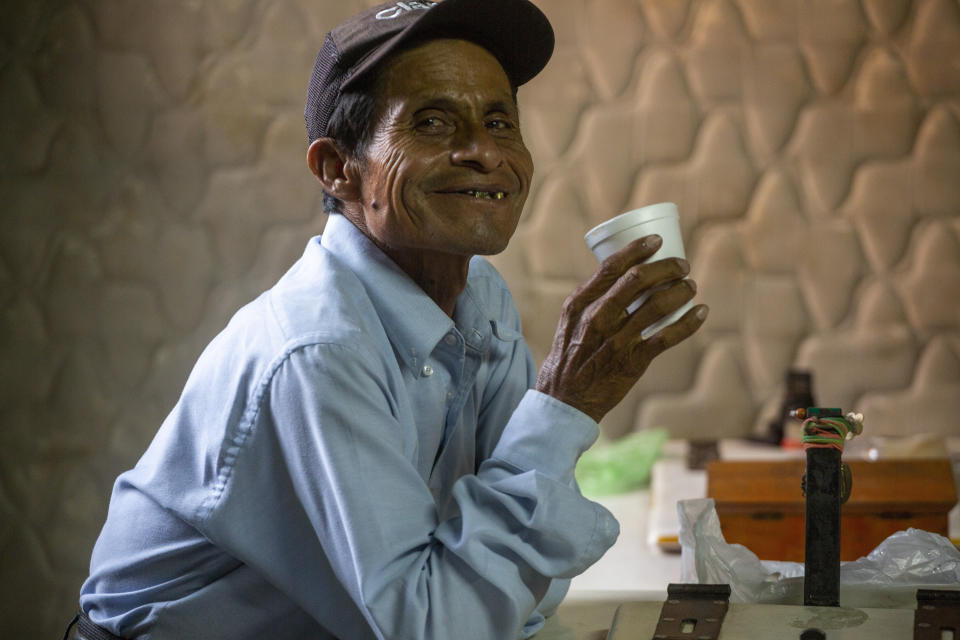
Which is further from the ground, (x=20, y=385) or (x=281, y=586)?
(x=281, y=586)

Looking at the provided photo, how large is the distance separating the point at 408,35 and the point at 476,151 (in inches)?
5.9

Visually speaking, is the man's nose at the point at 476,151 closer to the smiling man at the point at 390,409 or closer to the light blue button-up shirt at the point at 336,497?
the smiling man at the point at 390,409

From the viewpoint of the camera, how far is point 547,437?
113cm

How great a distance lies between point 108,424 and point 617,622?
2.04 metres

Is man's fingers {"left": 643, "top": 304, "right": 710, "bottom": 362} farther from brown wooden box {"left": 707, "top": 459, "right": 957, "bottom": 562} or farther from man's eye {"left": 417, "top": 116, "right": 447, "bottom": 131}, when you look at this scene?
brown wooden box {"left": 707, "top": 459, "right": 957, "bottom": 562}

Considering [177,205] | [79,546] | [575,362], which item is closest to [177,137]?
[177,205]

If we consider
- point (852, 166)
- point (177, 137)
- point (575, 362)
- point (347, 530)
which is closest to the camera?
point (347, 530)

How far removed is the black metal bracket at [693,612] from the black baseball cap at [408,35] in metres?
0.68

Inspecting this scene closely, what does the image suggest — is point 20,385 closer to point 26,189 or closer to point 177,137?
point 26,189

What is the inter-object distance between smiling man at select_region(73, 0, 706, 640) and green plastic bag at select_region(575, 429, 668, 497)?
923 mm

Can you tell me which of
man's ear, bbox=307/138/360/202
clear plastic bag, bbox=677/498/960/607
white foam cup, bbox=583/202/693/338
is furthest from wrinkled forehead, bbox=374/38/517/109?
clear plastic bag, bbox=677/498/960/607

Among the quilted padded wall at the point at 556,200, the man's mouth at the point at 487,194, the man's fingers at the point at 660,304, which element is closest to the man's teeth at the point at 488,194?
the man's mouth at the point at 487,194

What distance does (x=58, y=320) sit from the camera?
282cm

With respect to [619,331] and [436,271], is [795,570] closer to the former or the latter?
[619,331]
